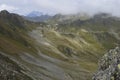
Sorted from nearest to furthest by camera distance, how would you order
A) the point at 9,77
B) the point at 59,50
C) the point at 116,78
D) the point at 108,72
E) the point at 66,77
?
the point at 116,78
the point at 108,72
the point at 9,77
the point at 66,77
the point at 59,50

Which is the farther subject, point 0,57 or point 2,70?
point 0,57

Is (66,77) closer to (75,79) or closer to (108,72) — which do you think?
(75,79)

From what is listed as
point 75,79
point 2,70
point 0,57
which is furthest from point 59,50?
point 2,70

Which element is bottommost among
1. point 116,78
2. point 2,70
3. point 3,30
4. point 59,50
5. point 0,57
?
point 116,78

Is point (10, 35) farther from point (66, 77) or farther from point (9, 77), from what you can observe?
point (9, 77)

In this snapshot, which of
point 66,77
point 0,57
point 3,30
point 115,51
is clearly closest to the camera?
point 115,51

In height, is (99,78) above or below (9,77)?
below
